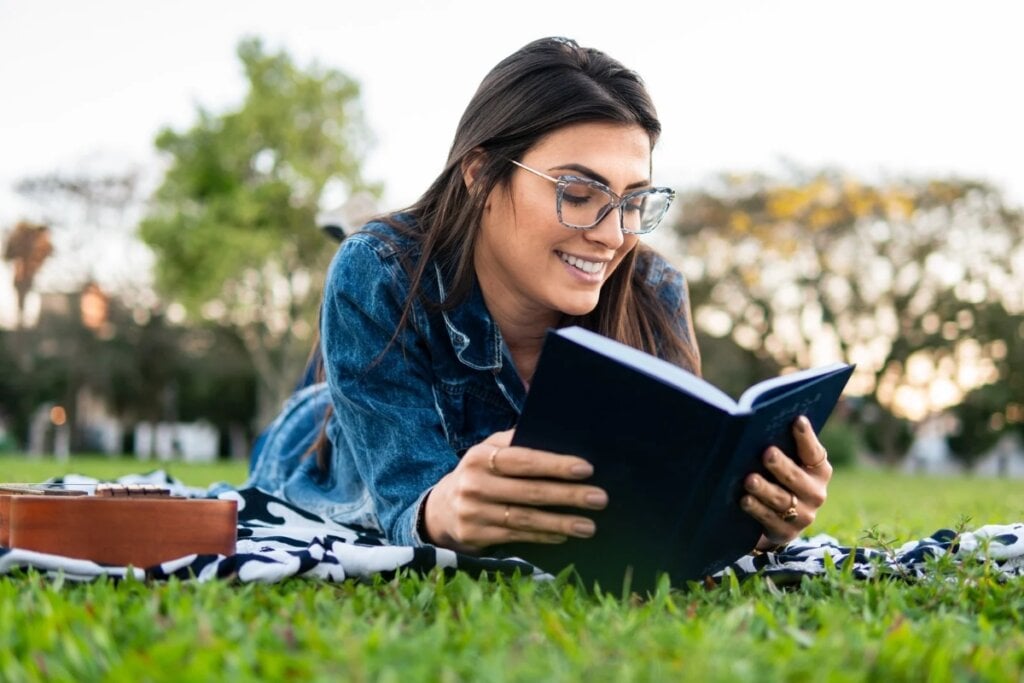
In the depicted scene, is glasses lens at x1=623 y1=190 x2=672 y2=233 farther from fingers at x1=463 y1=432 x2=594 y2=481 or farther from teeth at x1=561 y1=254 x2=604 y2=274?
fingers at x1=463 y1=432 x2=594 y2=481

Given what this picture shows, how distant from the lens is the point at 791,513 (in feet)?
7.40

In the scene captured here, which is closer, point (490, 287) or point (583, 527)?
point (583, 527)

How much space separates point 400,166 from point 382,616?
24.1 m

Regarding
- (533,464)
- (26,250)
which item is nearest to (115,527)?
(533,464)

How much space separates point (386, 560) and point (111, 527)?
1.96ft

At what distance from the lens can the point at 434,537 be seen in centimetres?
243

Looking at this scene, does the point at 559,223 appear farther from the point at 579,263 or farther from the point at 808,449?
the point at 808,449

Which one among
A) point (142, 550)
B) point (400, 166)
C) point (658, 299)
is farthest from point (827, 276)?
point (142, 550)

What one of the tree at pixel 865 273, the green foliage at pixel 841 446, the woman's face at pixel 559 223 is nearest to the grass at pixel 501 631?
the woman's face at pixel 559 223

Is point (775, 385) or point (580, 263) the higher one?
point (580, 263)

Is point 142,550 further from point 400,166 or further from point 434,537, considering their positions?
point 400,166

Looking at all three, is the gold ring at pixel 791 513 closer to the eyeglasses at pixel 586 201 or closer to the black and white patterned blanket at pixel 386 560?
the black and white patterned blanket at pixel 386 560

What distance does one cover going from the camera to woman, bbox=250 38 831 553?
97.6 inches

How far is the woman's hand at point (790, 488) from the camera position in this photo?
209 centimetres
